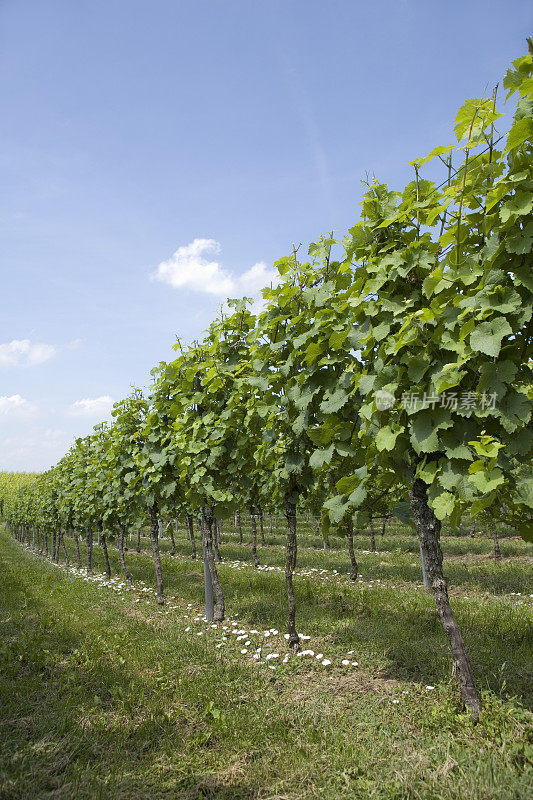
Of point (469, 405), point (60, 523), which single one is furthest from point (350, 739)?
point (60, 523)

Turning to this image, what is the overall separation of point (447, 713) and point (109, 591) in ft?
36.0

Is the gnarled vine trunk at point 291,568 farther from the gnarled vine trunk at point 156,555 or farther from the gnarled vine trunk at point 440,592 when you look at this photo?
the gnarled vine trunk at point 156,555

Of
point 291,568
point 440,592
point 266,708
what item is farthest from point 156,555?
point 440,592

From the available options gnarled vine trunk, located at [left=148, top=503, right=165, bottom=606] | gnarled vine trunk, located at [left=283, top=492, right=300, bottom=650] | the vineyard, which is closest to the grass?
the vineyard

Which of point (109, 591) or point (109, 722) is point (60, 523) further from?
point (109, 722)

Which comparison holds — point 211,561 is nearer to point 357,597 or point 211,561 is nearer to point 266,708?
point 357,597

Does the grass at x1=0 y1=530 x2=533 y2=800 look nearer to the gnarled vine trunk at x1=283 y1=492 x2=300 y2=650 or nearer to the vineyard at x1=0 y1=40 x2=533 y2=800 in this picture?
the vineyard at x1=0 y1=40 x2=533 y2=800

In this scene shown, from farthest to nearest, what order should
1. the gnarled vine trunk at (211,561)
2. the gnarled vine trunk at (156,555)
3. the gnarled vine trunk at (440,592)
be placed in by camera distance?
the gnarled vine trunk at (156,555), the gnarled vine trunk at (211,561), the gnarled vine trunk at (440,592)

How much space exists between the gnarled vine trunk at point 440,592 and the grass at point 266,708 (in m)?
0.16

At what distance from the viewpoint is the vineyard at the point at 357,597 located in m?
3.67

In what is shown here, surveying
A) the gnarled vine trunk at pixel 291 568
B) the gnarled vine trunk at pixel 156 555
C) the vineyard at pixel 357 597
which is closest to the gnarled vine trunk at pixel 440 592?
the vineyard at pixel 357 597

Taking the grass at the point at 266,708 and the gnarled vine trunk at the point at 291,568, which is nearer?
the grass at the point at 266,708

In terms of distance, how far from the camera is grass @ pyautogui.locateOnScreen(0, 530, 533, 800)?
3740mm

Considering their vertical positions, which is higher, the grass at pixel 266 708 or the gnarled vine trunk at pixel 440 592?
the gnarled vine trunk at pixel 440 592
